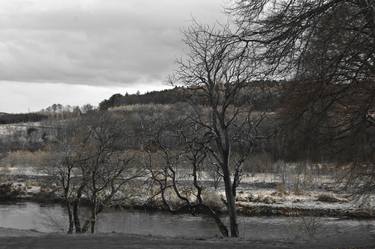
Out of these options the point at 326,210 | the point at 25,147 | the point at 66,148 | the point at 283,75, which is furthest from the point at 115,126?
the point at 25,147

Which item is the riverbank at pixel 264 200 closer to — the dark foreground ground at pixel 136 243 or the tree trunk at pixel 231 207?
the tree trunk at pixel 231 207

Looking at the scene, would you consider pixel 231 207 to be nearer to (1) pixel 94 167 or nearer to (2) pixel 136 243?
(1) pixel 94 167

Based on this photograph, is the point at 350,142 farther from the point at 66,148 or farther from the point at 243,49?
the point at 66,148

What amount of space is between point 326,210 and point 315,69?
114ft

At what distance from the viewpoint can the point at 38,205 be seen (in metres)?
45.5

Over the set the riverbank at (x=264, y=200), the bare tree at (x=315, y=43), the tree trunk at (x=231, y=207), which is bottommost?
the riverbank at (x=264, y=200)

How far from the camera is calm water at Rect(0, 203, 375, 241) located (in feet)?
102

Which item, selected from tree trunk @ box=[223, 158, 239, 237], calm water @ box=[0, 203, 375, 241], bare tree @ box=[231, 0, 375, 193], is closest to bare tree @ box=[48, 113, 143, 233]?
calm water @ box=[0, 203, 375, 241]

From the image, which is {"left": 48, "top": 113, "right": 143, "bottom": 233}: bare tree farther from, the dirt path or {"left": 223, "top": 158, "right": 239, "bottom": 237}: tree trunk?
the dirt path

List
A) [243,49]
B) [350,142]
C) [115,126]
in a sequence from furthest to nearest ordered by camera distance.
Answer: [115,126] → [350,142] → [243,49]

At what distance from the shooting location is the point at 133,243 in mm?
13453

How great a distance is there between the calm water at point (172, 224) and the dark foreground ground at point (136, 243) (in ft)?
47.4

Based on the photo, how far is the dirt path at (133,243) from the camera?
1291 cm

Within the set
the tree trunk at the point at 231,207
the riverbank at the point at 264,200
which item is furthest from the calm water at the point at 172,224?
the tree trunk at the point at 231,207
